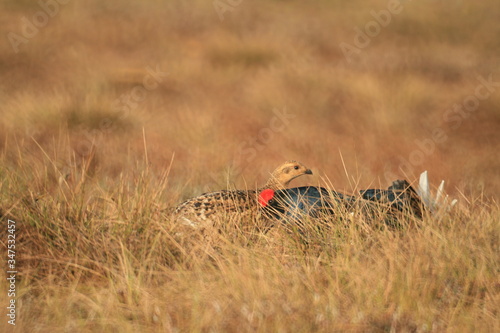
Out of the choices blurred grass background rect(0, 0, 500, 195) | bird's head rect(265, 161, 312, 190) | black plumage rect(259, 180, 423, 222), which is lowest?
black plumage rect(259, 180, 423, 222)

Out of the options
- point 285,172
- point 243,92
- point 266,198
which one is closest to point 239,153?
point 285,172

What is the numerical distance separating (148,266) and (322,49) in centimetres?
893

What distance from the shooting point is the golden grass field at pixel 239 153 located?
117 inches

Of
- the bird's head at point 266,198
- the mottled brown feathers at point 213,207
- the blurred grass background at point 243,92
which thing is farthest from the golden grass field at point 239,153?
the bird's head at point 266,198

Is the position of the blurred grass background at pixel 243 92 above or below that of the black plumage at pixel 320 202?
above

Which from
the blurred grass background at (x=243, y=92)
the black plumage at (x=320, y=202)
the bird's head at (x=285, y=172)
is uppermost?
the blurred grass background at (x=243, y=92)

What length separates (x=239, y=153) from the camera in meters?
6.97

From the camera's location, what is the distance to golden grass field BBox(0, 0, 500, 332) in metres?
2.98

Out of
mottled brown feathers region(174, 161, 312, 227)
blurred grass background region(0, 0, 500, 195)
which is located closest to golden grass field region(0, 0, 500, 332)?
blurred grass background region(0, 0, 500, 195)

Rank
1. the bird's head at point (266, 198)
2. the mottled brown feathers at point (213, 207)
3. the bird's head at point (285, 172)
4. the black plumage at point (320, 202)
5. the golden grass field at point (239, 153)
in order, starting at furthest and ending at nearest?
the bird's head at point (285, 172)
the bird's head at point (266, 198)
the mottled brown feathers at point (213, 207)
the black plumage at point (320, 202)
the golden grass field at point (239, 153)

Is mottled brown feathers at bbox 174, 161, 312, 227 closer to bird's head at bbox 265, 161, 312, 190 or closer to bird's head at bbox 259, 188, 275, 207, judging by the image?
bird's head at bbox 259, 188, 275, 207

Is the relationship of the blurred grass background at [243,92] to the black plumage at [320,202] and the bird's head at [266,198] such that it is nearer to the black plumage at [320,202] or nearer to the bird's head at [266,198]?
the black plumage at [320,202]

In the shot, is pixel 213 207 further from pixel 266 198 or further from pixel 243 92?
pixel 243 92

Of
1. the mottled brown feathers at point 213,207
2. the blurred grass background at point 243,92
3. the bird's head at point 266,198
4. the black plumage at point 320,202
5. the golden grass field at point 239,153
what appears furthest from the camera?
the blurred grass background at point 243,92
